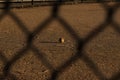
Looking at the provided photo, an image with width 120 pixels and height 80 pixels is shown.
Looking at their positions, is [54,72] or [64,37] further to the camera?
[64,37]

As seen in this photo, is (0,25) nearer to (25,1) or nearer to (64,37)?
(64,37)

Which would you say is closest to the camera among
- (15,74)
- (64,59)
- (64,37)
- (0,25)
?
(15,74)

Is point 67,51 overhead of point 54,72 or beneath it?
beneath

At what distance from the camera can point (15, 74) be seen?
1.95 metres

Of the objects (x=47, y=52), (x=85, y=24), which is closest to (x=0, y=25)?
(x=85, y=24)

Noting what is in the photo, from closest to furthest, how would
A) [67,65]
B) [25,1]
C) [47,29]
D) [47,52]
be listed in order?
[67,65], [47,52], [47,29], [25,1]

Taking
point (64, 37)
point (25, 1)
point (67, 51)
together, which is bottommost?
point (25, 1)

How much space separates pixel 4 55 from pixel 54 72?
0.47 meters

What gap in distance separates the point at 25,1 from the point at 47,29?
2086 millimetres

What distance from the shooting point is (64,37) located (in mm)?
2902

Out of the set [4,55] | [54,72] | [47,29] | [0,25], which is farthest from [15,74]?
[0,25]

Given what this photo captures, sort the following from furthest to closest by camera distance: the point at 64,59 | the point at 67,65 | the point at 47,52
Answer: the point at 47,52 < the point at 64,59 < the point at 67,65

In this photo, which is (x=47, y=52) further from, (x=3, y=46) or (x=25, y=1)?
(x=25, y=1)

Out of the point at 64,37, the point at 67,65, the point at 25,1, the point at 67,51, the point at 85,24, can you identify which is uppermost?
the point at 67,65
